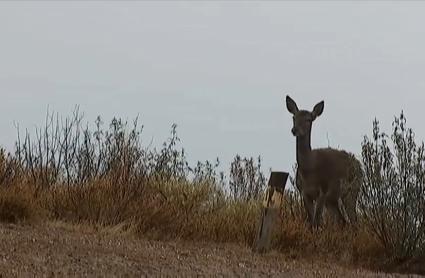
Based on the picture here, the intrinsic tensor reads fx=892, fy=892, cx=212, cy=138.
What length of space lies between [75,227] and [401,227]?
4952 mm

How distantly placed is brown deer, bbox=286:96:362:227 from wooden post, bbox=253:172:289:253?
11.7ft

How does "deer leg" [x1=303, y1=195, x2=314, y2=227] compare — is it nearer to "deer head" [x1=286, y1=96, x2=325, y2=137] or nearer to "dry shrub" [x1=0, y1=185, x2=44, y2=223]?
"deer head" [x1=286, y1=96, x2=325, y2=137]

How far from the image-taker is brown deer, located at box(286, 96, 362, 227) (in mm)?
15656

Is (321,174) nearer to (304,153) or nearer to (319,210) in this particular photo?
(304,153)

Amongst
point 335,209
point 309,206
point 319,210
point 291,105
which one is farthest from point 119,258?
point 291,105

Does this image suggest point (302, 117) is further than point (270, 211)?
Yes

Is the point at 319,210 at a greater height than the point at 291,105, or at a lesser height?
lesser

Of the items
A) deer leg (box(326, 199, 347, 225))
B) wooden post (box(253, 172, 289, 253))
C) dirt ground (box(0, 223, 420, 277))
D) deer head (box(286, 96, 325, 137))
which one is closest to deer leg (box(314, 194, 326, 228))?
deer leg (box(326, 199, 347, 225))

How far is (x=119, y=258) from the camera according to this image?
8578 millimetres

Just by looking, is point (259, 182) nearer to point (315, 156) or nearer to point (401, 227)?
point (315, 156)

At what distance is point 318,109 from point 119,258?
28.1ft

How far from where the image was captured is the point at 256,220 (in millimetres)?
14055

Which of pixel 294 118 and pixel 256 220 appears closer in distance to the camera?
pixel 256 220

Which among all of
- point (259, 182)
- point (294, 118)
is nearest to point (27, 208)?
point (294, 118)
